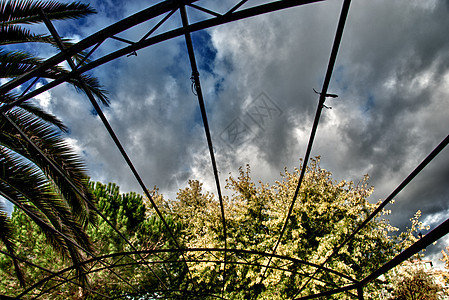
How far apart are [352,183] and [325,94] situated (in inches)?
669

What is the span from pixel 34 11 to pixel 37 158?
8.69 feet

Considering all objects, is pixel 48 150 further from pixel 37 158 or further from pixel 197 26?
pixel 197 26

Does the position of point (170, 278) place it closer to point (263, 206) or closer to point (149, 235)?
point (149, 235)

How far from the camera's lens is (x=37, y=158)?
188 inches

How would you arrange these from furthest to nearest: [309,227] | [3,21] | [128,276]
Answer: [309,227]
[128,276]
[3,21]

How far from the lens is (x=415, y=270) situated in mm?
13500

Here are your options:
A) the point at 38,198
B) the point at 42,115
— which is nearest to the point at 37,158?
the point at 38,198

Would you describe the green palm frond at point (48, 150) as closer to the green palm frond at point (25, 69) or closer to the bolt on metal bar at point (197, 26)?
the green palm frond at point (25, 69)

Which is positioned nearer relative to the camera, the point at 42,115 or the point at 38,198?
the point at 38,198

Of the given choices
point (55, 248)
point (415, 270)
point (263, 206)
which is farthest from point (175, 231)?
point (415, 270)

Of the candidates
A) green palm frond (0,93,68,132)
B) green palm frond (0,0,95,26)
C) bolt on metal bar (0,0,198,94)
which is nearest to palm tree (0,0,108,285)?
green palm frond (0,0,95,26)

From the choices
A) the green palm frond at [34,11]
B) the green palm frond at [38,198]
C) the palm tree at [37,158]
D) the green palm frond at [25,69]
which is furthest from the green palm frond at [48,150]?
the green palm frond at [34,11]

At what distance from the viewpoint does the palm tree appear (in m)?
4.61

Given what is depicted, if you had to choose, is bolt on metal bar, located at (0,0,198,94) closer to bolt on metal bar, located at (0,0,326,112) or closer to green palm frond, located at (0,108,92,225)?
bolt on metal bar, located at (0,0,326,112)
